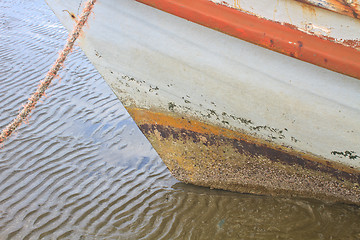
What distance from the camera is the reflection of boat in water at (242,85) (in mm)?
1965

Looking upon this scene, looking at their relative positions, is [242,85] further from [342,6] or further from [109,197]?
[109,197]

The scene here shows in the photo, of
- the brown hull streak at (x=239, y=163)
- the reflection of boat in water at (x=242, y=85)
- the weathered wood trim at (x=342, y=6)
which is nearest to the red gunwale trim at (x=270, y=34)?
the reflection of boat in water at (x=242, y=85)

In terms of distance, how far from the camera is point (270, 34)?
198 cm

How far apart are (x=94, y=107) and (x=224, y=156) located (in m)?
2.22

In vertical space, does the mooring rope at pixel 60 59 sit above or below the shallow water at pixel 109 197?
above

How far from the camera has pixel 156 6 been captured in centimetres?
218

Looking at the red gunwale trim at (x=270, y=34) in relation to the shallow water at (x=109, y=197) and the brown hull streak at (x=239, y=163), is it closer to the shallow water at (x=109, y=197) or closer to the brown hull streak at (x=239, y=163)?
the brown hull streak at (x=239, y=163)

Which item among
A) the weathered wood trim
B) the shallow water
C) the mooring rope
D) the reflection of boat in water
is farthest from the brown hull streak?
the weathered wood trim

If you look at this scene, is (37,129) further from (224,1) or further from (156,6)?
(224,1)

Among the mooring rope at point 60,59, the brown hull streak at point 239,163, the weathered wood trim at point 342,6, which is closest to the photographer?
the weathered wood trim at point 342,6

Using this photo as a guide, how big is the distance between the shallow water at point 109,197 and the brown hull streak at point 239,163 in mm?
141

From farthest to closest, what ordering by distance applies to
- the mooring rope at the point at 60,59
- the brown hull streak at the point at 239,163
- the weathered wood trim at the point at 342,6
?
the brown hull streak at the point at 239,163, the mooring rope at the point at 60,59, the weathered wood trim at the point at 342,6

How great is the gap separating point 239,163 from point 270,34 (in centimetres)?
117

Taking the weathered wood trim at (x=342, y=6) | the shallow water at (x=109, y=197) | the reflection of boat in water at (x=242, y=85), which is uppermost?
the weathered wood trim at (x=342, y=6)
